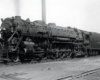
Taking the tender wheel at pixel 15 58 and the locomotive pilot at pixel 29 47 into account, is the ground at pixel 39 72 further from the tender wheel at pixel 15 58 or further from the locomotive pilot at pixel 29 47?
the locomotive pilot at pixel 29 47

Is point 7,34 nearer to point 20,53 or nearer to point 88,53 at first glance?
point 20,53

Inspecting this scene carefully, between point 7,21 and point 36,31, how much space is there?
9.05 ft

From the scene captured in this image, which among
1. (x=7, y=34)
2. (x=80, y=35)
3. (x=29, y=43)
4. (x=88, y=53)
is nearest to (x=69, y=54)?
(x=80, y=35)

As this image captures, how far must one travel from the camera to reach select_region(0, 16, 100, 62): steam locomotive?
13438mm

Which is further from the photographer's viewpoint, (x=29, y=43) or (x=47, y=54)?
(x=47, y=54)

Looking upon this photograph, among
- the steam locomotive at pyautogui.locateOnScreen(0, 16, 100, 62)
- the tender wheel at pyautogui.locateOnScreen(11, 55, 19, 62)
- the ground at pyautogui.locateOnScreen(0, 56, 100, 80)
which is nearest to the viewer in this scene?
the ground at pyautogui.locateOnScreen(0, 56, 100, 80)

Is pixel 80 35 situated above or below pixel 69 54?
above

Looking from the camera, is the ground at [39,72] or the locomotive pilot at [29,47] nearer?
the ground at [39,72]

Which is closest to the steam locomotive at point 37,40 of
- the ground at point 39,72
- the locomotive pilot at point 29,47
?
the locomotive pilot at point 29,47

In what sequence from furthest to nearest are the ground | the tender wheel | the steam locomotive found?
the tender wheel < the steam locomotive < the ground

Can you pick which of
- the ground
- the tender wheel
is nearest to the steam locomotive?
the tender wheel

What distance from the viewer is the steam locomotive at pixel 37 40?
13438 millimetres

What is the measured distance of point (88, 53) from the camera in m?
24.8

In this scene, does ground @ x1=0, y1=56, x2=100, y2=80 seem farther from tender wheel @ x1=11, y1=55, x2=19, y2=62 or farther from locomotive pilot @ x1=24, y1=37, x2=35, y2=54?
locomotive pilot @ x1=24, y1=37, x2=35, y2=54
